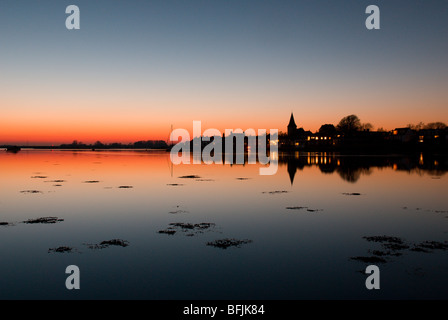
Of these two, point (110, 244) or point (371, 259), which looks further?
point (110, 244)

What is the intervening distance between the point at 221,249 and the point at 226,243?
0.87 meters

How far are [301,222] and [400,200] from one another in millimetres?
11644

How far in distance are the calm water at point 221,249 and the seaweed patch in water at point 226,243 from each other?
325mm

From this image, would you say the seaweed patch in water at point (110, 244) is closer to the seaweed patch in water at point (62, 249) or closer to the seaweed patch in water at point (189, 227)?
the seaweed patch in water at point (62, 249)

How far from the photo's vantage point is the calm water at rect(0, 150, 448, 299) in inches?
408

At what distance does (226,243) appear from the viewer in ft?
48.9

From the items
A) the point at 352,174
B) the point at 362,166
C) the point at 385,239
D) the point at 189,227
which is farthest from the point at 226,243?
the point at 362,166

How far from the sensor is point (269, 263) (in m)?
12.5

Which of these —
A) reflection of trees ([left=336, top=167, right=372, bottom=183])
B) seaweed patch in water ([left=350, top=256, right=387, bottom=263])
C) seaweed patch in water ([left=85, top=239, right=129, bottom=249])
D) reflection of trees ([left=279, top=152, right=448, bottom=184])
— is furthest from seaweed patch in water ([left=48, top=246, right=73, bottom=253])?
reflection of trees ([left=336, top=167, right=372, bottom=183])

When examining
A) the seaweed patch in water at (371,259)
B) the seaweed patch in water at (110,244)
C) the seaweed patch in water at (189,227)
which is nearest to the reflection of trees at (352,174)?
the seaweed patch in water at (189,227)

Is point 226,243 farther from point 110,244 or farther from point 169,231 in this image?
point 110,244

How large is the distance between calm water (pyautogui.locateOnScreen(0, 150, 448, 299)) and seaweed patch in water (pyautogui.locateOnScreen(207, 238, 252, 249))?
0.33m

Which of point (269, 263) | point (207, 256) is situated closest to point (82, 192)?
point (207, 256)
